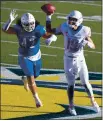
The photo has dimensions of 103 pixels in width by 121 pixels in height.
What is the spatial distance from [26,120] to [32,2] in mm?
14167

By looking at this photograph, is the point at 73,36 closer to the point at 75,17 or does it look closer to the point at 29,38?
the point at 75,17

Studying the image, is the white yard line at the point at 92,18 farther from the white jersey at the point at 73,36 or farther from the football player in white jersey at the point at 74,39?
the white jersey at the point at 73,36

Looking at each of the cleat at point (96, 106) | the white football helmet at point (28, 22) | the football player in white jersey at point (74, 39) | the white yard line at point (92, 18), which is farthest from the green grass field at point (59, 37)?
the white football helmet at point (28, 22)

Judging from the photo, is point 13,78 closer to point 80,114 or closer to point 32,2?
point 80,114

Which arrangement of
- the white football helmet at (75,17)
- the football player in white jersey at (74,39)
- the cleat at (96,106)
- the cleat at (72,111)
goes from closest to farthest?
the white football helmet at (75,17), the football player in white jersey at (74,39), the cleat at (96,106), the cleat at (72,111)

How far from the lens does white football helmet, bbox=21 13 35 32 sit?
40.1ft

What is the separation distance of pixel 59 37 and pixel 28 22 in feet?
30.1

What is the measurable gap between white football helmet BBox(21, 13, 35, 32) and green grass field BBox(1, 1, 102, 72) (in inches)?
222

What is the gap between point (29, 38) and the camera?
12.5 m

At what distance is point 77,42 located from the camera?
12.5 m

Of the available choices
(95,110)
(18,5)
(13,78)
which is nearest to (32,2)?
(18,5)

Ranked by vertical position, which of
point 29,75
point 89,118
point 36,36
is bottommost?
point 89,118

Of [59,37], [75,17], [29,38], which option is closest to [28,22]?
[29,38]

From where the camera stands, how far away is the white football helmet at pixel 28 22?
12.2m
